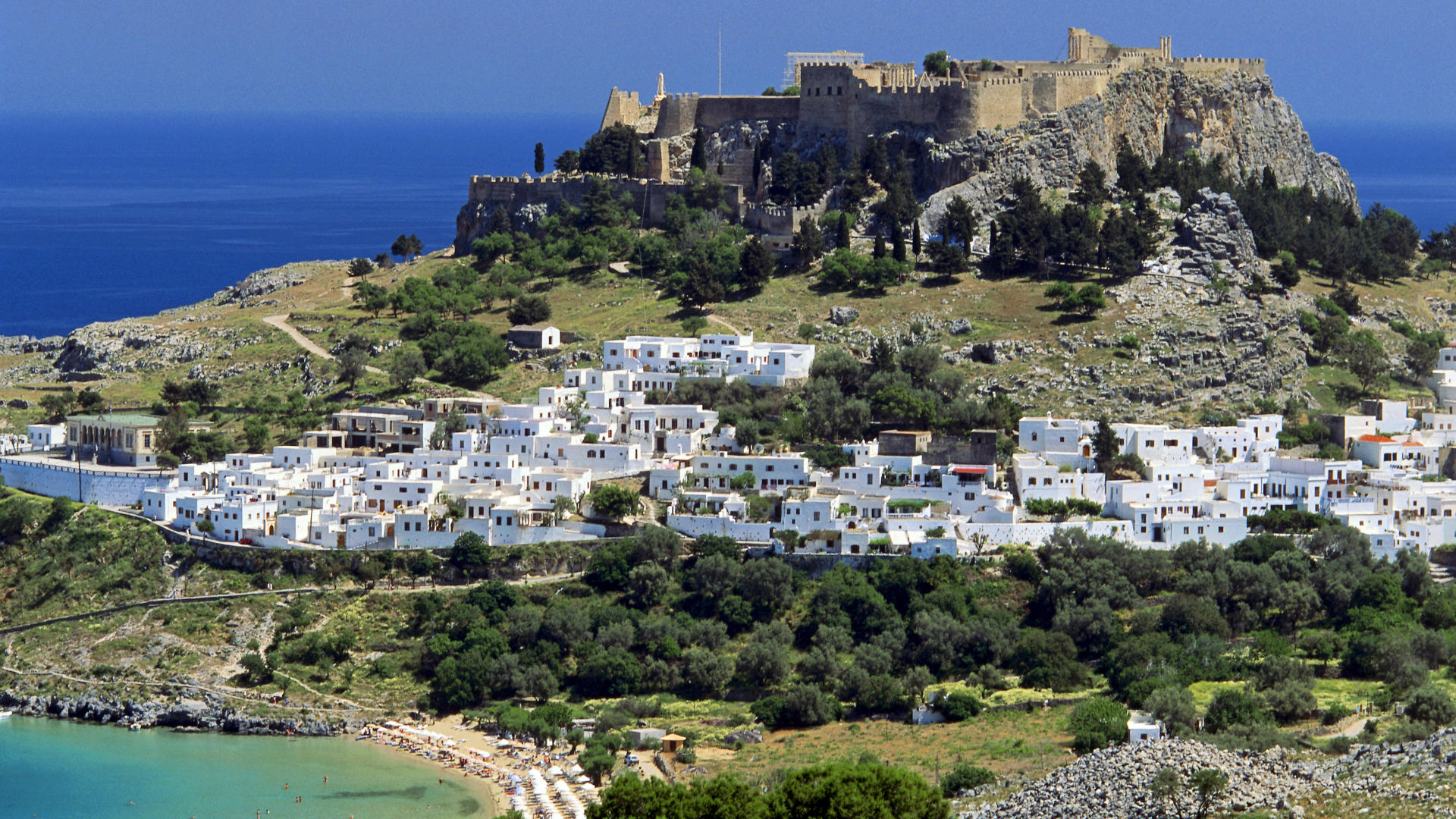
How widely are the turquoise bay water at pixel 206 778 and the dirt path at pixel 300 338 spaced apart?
773 inches

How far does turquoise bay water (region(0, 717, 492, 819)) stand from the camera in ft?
140

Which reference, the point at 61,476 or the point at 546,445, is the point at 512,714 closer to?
the point at 546,445

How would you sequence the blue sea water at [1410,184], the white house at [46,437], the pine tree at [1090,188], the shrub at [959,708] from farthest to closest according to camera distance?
the blue sea water at [1410,184] < the pine tree at [1090,188] < the white house at [46,437] < the shrub at [959,708]

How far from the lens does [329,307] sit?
73625 millimetres

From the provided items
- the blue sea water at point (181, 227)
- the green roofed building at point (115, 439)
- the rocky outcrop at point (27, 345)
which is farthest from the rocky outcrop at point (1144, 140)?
the blue sea water at point (181, 227)

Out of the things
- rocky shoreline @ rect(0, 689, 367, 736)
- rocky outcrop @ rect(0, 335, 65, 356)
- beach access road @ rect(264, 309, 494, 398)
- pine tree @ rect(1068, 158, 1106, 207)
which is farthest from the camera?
rocky outcrop @ rect(0, 335, 65, 356)

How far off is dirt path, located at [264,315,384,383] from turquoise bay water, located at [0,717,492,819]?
19639 mm

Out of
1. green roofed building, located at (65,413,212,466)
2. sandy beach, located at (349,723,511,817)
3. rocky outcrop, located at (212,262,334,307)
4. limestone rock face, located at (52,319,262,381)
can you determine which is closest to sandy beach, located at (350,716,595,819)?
sandy beach, located at (349,723,511,817)

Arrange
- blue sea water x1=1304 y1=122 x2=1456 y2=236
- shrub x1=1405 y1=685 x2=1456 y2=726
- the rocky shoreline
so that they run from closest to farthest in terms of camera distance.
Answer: shrub x1=1405 y1=685 x2=1456 y2=726 → the rocky shoreline → blue sea water x1=1304 y1=122 x2=1456 y2=236

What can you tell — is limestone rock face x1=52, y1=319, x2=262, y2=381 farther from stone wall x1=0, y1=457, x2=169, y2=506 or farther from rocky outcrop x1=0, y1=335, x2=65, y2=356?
stone wall x1=0, y1=457, x2=169, y2=506

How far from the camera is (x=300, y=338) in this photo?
6962 centimetres

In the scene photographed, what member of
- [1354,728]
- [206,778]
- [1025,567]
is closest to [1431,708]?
[1354,728]

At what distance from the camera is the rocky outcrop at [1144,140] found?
70.8 meters

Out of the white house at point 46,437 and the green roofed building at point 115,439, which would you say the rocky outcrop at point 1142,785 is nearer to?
the green roofed building at point 115,439
